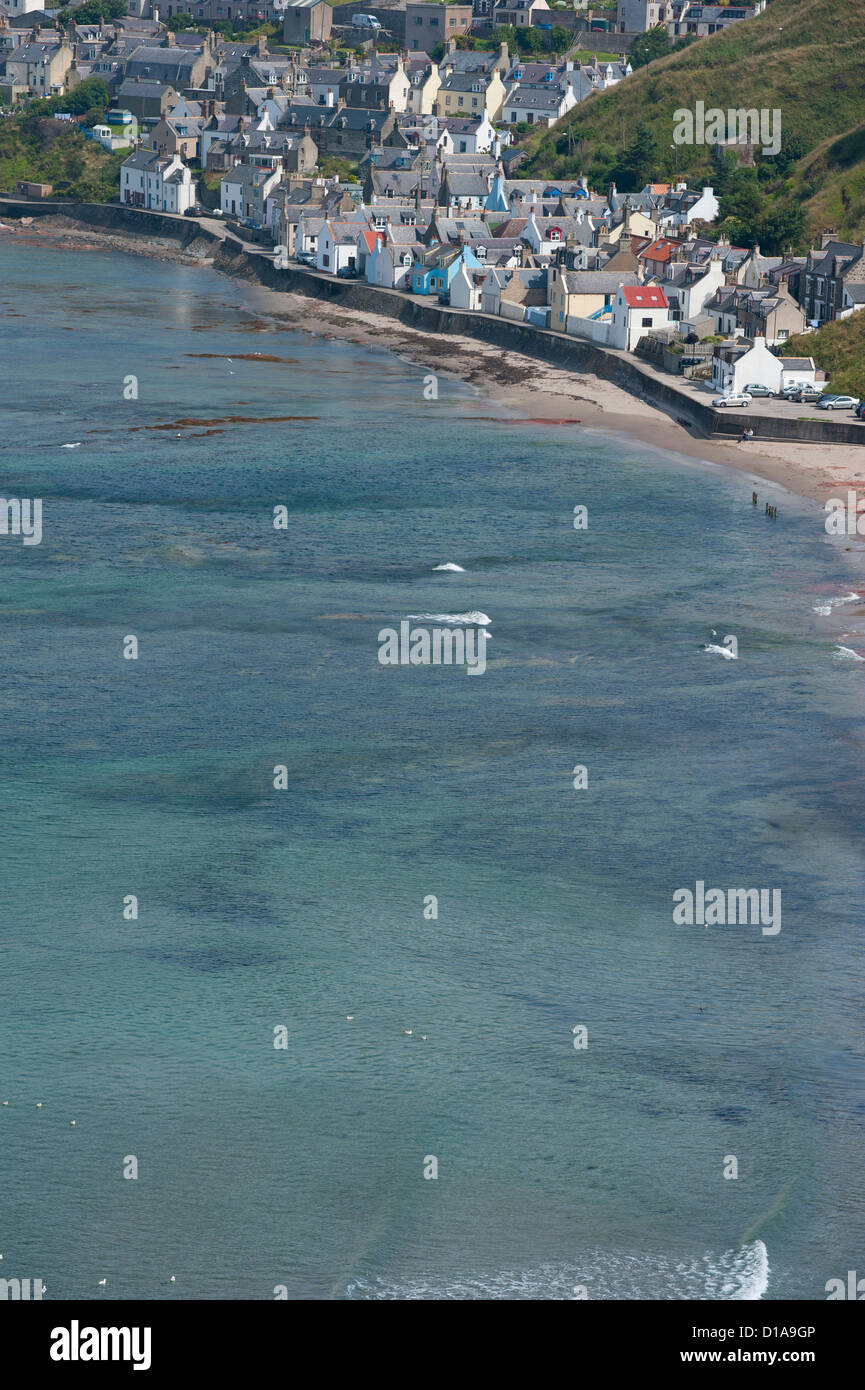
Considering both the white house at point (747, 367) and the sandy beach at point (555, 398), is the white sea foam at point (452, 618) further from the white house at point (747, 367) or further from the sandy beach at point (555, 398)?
the white house at point (747, 367)

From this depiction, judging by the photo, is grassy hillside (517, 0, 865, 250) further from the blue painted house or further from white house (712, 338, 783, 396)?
white house (712, 338, 783, 396)

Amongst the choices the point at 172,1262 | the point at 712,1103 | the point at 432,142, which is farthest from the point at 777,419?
the point at 432,142

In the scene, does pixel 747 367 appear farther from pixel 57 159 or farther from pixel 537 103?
pixel 57 159

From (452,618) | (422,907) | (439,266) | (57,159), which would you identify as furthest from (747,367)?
(57,159)

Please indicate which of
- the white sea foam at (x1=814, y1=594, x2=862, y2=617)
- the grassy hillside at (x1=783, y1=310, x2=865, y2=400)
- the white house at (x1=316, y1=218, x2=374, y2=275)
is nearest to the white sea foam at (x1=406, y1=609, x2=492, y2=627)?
the white sea foam at (x1=814, y1=594, x2=862, y2=617)

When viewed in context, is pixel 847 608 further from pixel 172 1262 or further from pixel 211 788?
pixel 172 1262
